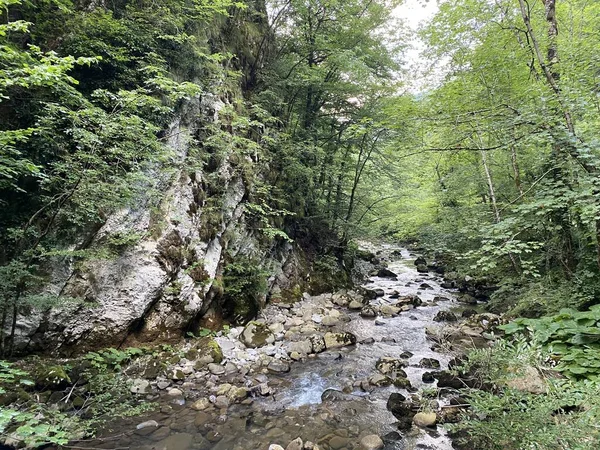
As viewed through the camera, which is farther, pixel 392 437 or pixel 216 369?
pixel 216 369

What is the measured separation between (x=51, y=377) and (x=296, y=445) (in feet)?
13.0

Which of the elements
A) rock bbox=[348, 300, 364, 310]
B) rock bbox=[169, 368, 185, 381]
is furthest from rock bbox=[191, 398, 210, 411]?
rock bbox=[348, 300, 364, 310]

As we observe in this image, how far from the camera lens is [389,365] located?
22.1ft

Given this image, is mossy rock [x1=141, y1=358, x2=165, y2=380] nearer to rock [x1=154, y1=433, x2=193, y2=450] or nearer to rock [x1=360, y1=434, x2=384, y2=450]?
rock [x1=154, y1=433, x2=193, y2=450]

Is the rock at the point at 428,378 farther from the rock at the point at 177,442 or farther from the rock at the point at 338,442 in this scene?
the rock at the point at 177,442

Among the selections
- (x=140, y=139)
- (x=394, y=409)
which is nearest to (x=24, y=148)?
(x=140, y=139)

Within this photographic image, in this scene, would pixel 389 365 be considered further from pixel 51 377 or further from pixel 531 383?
pixel 51 377

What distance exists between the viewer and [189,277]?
7.48 meters

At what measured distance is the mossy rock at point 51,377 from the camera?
4668mm

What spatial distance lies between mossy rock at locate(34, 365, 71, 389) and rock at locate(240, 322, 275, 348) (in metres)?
3.75

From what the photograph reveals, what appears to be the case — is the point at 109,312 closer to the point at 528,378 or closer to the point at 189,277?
the point at 189,277

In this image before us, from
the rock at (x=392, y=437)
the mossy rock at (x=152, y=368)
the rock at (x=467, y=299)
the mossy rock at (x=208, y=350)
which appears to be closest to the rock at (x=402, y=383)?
the rock at (x=392, y=437)

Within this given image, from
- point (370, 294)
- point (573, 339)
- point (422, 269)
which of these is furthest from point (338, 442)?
point (422, 269)

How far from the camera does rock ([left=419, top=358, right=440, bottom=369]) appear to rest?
22.1 feet
